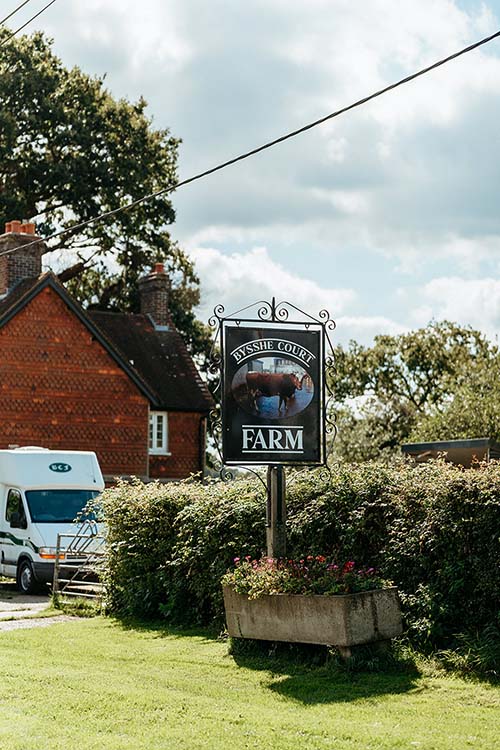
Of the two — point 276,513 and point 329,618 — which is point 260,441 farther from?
point 329,618

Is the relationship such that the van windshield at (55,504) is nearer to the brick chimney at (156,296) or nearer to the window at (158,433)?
the window at (158,433)

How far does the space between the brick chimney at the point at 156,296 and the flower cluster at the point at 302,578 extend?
94.7 ft

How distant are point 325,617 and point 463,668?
157cm

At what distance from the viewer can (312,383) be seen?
46.9ft

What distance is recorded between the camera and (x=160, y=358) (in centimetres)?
4022

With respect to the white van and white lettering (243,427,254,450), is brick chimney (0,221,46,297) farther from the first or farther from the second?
white lettering (243,427,254,450)

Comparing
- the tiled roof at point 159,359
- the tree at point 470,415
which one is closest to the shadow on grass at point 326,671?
the tiled roof at point 159,359

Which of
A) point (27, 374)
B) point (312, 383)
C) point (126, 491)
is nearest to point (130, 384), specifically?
point (27, 374)

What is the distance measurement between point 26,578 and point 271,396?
1186 cm

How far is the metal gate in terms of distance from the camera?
65.0 ft

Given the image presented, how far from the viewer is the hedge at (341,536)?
12109mm

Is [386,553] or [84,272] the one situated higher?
[84,272]

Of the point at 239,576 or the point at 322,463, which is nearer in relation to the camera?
the point at 239,576

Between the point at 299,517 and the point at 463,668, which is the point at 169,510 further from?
the point at 463,668
